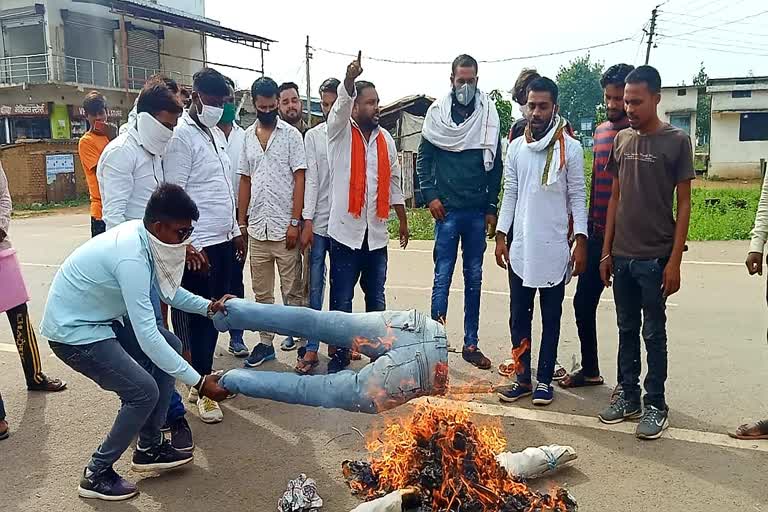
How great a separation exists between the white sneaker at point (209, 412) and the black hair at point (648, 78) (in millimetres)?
3370

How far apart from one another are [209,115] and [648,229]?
9.84 ft

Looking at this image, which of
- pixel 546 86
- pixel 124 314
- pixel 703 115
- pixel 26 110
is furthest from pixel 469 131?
pixel 703 115

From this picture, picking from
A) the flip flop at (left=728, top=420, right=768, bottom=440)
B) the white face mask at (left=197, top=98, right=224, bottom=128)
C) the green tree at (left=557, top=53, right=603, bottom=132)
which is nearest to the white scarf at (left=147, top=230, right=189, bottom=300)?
the white face mask at (left=197, top=98, right=224, bottom=128)

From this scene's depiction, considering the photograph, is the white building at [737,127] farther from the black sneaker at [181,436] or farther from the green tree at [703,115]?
the black sneaker at [181,436]

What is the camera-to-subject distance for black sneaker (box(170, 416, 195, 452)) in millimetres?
3920

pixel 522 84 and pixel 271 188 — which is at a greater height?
pixel 522 84

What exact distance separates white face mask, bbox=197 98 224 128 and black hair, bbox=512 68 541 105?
2351 millimetres

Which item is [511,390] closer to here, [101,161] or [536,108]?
[536,108]

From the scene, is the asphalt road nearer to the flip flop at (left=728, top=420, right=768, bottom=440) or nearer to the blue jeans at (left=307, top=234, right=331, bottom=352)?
the flip flop at (left=728, top=420, right=768, bottom=440)

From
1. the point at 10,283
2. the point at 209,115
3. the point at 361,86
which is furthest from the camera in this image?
the point at 361,86

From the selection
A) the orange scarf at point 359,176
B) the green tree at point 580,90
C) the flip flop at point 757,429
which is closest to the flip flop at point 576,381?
the flip flop at point 757,429

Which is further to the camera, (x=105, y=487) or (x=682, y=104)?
(x=682, y=104)

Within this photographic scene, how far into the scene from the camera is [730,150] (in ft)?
91.1

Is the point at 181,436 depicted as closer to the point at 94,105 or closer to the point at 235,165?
the point at 235,165
